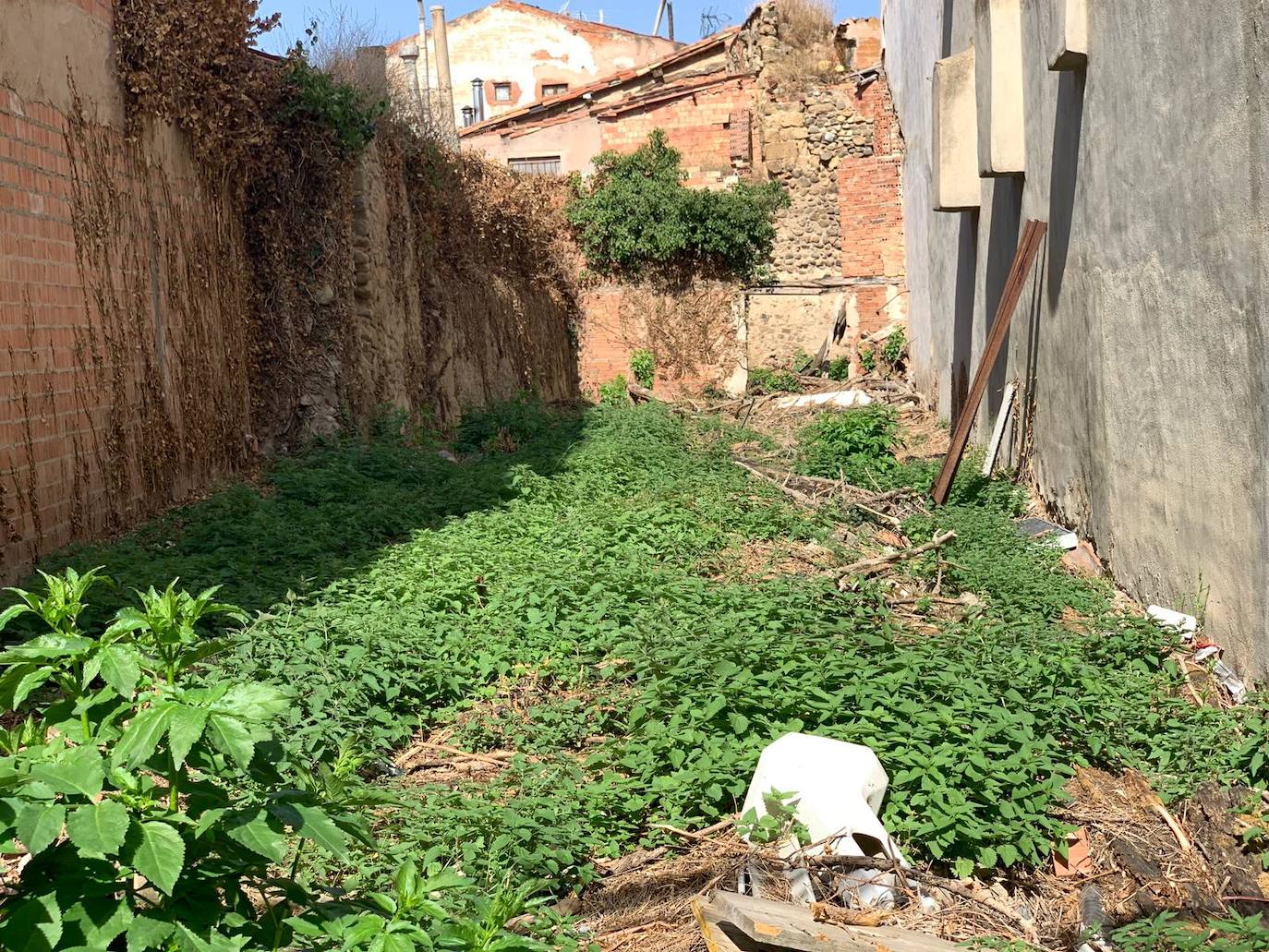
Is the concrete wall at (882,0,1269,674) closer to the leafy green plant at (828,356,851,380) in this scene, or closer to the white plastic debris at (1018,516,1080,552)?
the white plastic debris at (1018,516,1080,552)

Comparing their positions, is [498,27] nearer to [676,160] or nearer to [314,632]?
[676,160]

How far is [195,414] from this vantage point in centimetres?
904

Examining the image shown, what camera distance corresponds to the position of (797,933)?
10.4 ft

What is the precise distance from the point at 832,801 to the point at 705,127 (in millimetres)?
20529

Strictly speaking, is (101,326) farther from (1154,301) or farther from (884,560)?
(1154,301)

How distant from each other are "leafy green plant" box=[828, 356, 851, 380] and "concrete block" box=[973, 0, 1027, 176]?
36.7ft

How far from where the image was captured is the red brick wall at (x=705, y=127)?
2258 centimetres

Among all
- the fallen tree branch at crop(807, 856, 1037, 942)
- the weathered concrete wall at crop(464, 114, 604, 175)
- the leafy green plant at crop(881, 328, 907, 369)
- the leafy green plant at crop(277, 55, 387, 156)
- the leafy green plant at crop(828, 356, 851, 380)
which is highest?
the weathered concrete wall at crop(464, 114, 604, 175)

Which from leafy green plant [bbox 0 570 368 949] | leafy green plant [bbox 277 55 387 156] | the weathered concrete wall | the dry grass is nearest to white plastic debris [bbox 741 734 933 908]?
leafy green plant [bbox 0 570 368 949]

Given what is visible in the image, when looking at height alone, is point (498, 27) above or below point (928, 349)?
above

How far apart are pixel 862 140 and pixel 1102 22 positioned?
56.4 feet

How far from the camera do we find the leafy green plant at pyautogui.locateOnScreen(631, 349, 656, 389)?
2109 centimetres

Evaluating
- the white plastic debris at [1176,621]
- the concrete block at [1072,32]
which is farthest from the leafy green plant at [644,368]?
the white plastic debris at [1176,621]

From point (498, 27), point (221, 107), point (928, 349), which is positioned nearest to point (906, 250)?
point (928, 349)
